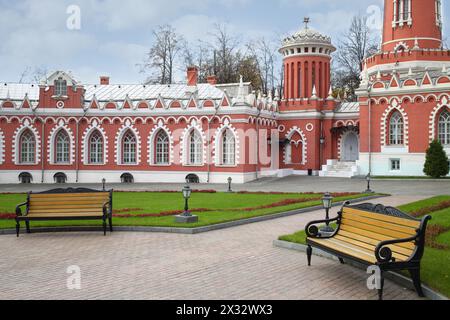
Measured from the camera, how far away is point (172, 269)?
A: 372 inches

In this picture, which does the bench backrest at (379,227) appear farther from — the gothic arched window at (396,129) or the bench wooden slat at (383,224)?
the gothic arched window at (396,129)

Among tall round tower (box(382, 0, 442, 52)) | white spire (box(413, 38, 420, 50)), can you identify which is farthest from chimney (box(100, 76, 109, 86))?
white spire (box(413, 38, 420, 50))

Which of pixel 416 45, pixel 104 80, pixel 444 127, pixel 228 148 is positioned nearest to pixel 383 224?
pixel 228 148

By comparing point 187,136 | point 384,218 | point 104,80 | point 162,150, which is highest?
point 104,80

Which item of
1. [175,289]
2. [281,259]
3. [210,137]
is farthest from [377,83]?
[175,289]

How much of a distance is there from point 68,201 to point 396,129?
2879 centimetres

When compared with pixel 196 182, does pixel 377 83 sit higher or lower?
higher

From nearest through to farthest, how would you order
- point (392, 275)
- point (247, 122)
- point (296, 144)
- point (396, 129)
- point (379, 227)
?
point (392, 275), point (379, 227), point (247, 122), point (396, 129), point (296, 144)

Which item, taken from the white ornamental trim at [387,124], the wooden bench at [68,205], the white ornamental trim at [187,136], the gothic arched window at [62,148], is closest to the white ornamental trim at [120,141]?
the white ornamental trim at [187,136]

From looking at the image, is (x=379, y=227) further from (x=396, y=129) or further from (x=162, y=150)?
(x=162, y=150)

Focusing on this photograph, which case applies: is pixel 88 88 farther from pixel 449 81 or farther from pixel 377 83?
pixel 449 81
